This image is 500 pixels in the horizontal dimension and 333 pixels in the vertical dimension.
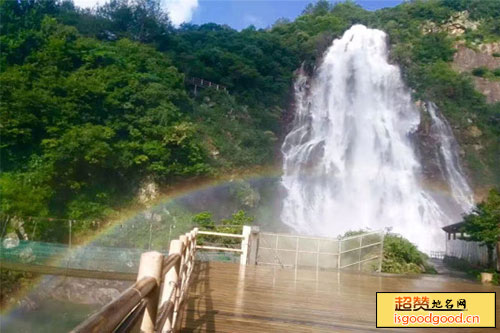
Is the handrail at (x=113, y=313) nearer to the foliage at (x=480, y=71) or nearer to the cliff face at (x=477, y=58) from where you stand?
the cliff face at (x=477, y=58)

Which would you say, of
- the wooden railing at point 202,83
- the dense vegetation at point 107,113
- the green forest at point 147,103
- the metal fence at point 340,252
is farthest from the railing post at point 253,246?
the wooden railing at point 202,83

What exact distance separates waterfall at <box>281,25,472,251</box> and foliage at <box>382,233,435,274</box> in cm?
1338

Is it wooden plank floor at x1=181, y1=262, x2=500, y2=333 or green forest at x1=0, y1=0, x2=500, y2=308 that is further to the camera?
green forest at x1=0, y1=0, x2=500, y2=308

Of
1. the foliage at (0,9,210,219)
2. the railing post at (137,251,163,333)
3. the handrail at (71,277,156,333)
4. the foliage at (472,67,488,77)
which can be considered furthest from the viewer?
the foliage at (472,67,488,77)

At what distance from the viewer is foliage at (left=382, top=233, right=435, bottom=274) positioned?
11.1 meters

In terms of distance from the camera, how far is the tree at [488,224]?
13.9 meters

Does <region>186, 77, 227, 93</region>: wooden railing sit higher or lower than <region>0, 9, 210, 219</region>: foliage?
higher

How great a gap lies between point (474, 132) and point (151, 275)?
36.9 m

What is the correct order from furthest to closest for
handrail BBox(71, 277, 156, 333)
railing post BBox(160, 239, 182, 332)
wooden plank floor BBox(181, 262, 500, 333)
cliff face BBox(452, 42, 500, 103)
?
cliff face BBox(452, 42, 500, 103)
wooden plank floor BBox(181, 262, 500, 333)
railing post BBox(160, 239, 182, 332)
handrail BBox(71, 277, 156, 333)

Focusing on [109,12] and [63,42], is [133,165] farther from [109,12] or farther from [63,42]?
[109,12]

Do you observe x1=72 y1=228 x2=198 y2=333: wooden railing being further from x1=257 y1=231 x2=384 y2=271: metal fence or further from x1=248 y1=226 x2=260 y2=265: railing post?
x1=257 y1=231 x2=384 y2=271: metal fence

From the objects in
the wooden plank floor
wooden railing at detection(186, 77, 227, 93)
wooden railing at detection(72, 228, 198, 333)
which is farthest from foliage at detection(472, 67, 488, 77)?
wooden railing at detection(72, 228, 198, 333)

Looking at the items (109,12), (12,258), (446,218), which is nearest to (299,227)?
(446,218)

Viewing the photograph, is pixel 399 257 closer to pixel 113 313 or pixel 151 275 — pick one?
pixel 151 275
